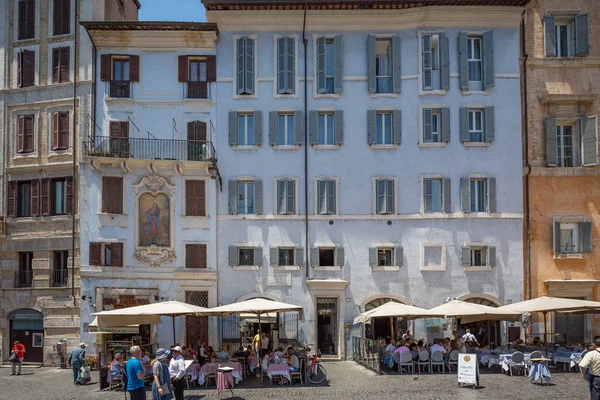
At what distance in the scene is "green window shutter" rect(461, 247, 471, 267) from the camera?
109 ft

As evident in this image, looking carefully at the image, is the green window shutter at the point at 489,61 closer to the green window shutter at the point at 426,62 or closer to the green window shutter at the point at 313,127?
the green window shutter at the point at 426,62

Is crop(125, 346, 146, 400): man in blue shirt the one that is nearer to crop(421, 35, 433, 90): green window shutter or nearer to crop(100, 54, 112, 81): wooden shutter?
crop(100, 54, 112, 81): wooden shutter

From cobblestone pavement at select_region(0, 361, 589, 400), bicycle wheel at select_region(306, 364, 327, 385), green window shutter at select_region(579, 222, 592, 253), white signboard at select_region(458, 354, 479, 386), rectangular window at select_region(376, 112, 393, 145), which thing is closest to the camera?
cobblestone pavement at select_region(0, 361, 589, 400)

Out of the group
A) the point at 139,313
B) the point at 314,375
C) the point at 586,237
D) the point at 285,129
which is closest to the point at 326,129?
the point at 285,129

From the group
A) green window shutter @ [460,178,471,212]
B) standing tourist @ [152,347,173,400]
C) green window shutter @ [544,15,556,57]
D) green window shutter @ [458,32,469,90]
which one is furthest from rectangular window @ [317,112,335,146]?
standing tourist @ [152,347,173,400]

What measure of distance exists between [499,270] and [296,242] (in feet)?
→ 31.0

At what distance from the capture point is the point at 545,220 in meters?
33.8

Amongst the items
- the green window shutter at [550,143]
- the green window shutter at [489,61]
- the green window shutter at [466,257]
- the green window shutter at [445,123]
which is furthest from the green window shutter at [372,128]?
the green window shutter at [550,143]

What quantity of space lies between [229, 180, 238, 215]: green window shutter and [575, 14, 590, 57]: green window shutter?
1728 cm

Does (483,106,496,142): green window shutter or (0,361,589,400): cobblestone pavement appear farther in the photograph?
(483,106,496,142): green window shutter

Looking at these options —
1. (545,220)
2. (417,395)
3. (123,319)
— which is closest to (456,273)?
(545,220)

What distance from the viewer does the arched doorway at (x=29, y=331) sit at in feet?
113

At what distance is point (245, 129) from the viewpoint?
34.3 metres

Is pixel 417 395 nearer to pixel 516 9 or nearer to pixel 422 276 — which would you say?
pixel 422 276
